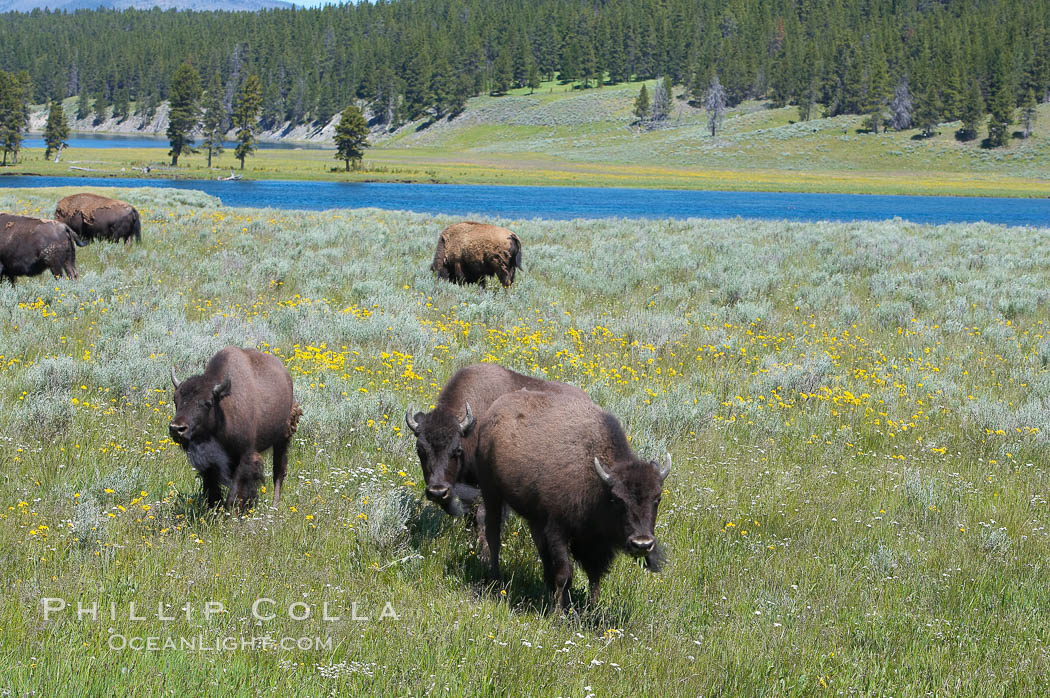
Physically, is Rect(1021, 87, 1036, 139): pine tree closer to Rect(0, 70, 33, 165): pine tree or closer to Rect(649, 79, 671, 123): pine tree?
Rect(649, 79, 671, 123): pine tree

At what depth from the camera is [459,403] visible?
5977 mm

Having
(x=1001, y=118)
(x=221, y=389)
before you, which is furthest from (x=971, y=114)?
(x=221, y=389)

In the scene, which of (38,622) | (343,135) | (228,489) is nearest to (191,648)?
(38,622)

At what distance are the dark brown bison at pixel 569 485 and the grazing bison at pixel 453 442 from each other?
0.28 m

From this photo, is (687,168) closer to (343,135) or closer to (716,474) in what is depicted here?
(343,135)

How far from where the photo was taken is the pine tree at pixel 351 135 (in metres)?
85.3

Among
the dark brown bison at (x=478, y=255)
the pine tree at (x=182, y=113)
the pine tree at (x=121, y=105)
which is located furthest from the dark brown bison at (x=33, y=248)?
the pine tree at (x=121, y=105)

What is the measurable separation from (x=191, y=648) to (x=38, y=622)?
28.1 inches

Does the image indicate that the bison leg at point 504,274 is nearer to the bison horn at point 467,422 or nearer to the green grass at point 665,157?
the bison horn at point 467,422

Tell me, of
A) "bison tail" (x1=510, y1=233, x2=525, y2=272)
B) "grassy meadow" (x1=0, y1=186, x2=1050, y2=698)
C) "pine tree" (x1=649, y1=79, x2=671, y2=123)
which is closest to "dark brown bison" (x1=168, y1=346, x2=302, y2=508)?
"grassy meadow" (x1=0, y1=186, x2=1050, y2=698)

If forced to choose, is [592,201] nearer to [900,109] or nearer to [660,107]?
[900,109]

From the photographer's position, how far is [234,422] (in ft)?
18.9

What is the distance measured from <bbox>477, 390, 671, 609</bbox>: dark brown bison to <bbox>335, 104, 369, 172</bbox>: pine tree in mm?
83862

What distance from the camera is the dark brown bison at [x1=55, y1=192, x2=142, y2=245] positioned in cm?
1947
